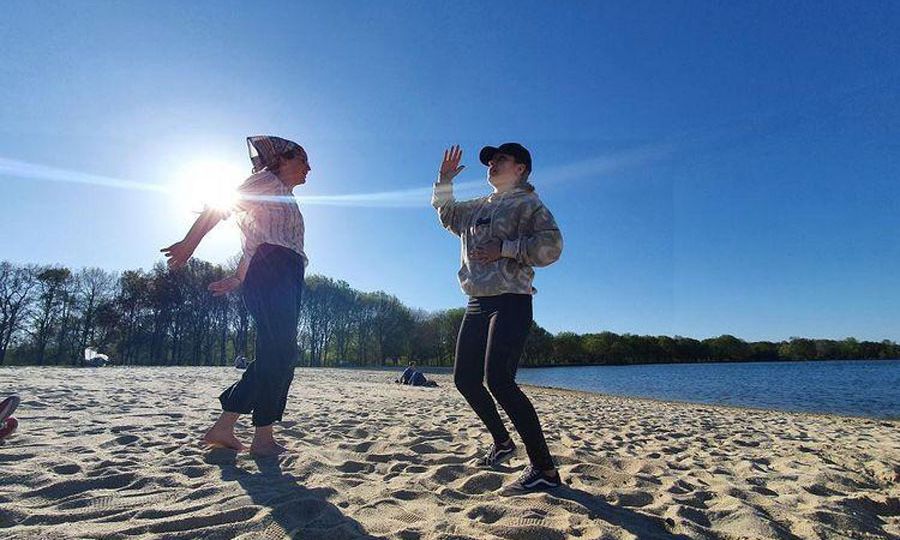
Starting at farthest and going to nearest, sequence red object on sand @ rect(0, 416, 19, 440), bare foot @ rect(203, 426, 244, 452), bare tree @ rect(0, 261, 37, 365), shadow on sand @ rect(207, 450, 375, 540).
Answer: bare tree @ rect(0, 261, 37, 365), bare foot @ rect(203, 426, 244, 452), red object on sand @ rect(0, 416, 19, 440), shadow on sand @ rect(207, 450, 375, 540)

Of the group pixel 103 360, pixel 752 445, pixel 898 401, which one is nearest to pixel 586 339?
pixel 898 401

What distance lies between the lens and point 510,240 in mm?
2896

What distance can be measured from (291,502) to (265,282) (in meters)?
1.52

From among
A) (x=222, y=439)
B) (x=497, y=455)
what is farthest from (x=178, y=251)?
(x=497, y=455)

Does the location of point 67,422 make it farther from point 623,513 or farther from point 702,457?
point 702,457

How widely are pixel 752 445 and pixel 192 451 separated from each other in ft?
18.9

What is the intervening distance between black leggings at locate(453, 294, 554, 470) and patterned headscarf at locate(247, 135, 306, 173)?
6.28 ft

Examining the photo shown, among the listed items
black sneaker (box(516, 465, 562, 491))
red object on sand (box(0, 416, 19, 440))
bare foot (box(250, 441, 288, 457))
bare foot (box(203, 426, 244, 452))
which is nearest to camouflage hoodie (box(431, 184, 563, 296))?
black sneaker (box(516, 465, 562, 491))

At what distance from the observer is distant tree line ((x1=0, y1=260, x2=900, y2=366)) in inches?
1619


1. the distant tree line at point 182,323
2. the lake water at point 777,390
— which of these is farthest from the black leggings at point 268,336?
the distant tree line at point 182,323

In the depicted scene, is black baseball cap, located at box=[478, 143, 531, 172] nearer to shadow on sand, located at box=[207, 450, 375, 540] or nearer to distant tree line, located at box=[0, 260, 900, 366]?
shadow on sand, located at box=[207, 450, 375, 540]

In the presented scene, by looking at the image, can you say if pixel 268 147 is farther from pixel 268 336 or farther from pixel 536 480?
pixel 536 480

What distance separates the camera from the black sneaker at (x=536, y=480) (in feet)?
8.73

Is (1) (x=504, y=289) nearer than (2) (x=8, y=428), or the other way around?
(1) (x=504, y=289)
